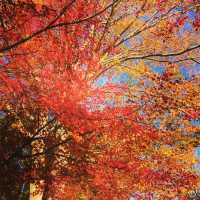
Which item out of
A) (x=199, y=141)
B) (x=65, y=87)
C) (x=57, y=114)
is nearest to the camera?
(x=57, y=114)

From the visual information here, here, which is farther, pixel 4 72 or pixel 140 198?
pixel 140 198

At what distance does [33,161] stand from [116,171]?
2.31 meters

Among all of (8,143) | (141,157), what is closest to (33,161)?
(8,143)

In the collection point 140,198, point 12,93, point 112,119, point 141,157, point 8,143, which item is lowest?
point 140,198

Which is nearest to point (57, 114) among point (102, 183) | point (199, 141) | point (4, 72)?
point (4, 72)

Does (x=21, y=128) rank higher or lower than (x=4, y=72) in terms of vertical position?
lower

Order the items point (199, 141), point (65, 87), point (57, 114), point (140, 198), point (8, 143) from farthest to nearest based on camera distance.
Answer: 1. point (199, 141)
2. point (140, 198)
3. point (8, 143)
4. point (65, 87)
5. point (57, 114)

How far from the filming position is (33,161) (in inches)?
442

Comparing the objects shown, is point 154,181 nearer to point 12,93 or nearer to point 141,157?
point 141,157

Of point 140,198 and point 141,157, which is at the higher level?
point 141,157

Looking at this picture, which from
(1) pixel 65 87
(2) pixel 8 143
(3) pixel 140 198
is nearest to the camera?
(1) pixel 65 87

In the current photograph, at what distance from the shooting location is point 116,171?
11188 mm

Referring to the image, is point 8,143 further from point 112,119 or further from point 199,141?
point 199,141

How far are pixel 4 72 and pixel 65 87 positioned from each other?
170 cm
